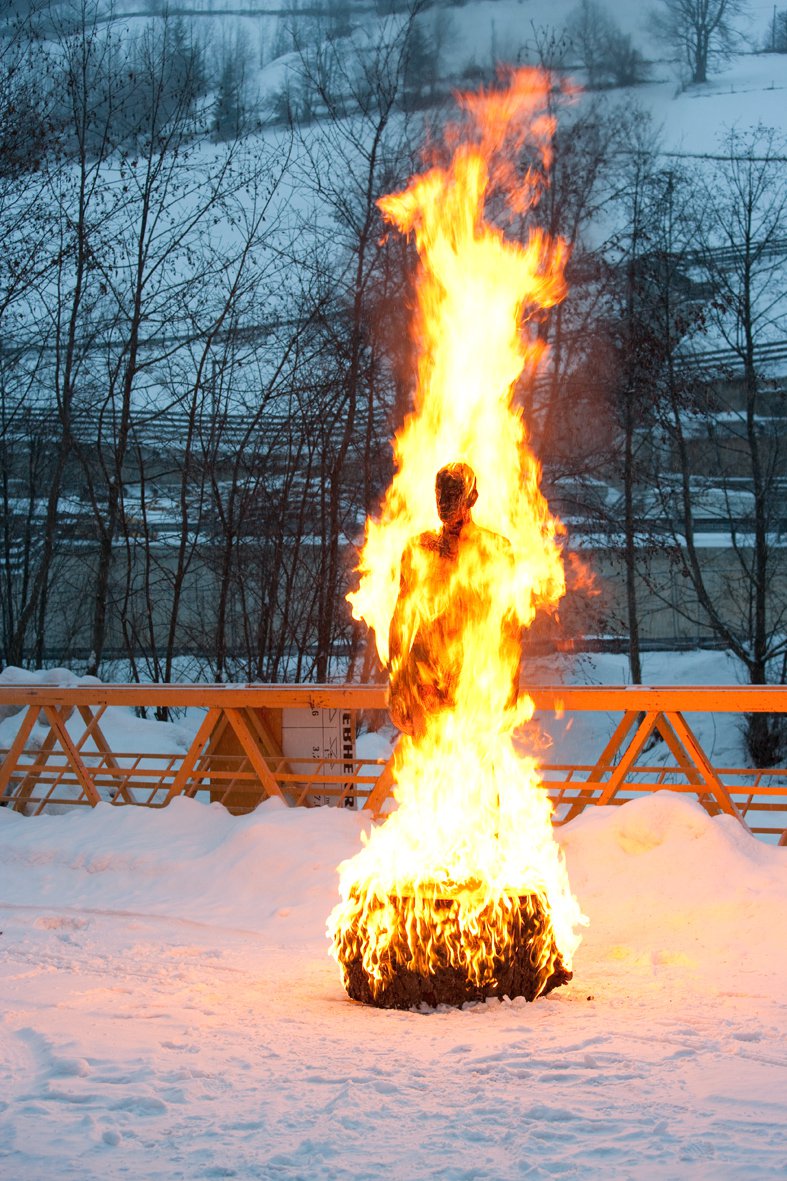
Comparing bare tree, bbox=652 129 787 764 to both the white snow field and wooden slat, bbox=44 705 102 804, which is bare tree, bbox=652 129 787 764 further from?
the white snow field

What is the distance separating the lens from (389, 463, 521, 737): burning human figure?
19.1 feet

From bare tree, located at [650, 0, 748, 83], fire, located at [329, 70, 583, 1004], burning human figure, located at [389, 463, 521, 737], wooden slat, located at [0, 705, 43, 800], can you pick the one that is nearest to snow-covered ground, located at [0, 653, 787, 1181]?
fire, located at [329, 70, 583, 1004]

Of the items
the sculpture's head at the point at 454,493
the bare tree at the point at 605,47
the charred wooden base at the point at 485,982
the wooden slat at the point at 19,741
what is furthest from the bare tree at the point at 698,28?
the charred wooden base at the point at 485,982

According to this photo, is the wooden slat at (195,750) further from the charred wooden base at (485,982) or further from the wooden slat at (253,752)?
the charred wooden base at (485,982)

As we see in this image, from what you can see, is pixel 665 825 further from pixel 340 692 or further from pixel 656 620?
pixel 656 620

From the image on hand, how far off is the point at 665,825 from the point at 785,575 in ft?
45.9

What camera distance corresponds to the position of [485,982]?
531 cm

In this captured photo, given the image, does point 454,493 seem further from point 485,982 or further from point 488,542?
point 485,982

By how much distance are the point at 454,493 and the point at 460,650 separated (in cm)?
Answer: 74

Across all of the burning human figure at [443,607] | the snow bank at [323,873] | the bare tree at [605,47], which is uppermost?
the bare tree at [605,47]

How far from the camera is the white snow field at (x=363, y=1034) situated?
3498mm

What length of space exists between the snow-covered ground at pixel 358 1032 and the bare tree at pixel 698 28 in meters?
8.32

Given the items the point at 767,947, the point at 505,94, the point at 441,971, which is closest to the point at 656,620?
the point at 505,94

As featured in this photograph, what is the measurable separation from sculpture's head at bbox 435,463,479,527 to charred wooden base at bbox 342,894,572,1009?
1.77 metres
